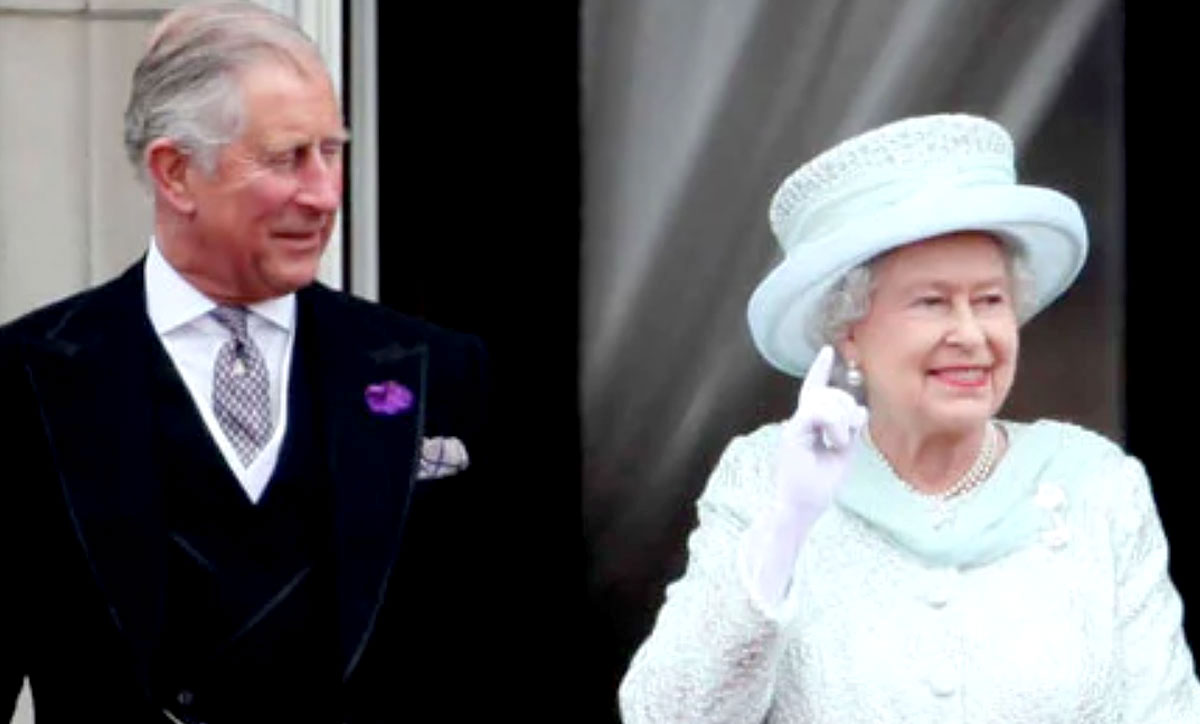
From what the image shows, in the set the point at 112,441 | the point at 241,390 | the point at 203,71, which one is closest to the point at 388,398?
the point at 241,390

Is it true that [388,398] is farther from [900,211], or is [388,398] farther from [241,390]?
[900,211]

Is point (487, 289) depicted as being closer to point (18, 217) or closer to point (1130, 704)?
point (18, 217)

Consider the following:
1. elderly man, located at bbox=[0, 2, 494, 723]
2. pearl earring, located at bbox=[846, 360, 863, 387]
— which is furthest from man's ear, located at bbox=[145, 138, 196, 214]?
pearl earring, located at bbox=[846, 360, 863, 387]

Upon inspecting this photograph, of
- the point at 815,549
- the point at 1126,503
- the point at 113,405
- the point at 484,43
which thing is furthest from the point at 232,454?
the point at 484,43

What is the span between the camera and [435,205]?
22.6 feet

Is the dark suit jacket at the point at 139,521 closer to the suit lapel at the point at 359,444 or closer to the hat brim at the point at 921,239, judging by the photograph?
the suit lapel at the point at 359,444

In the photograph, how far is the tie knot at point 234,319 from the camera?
5570 millimetres

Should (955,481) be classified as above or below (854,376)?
below

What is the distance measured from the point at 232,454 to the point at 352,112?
1.39 metres

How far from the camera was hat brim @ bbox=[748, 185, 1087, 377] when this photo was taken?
5508mm

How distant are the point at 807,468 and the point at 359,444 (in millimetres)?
583

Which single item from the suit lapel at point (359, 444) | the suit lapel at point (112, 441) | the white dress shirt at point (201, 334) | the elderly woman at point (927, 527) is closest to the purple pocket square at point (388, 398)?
the suit lapel at point (359, 444)

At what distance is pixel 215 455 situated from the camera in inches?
216

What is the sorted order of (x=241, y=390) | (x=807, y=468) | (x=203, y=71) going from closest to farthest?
1. (x=807, y=468)
2. (x=203, y=71)
3. (x=241, y=390)
